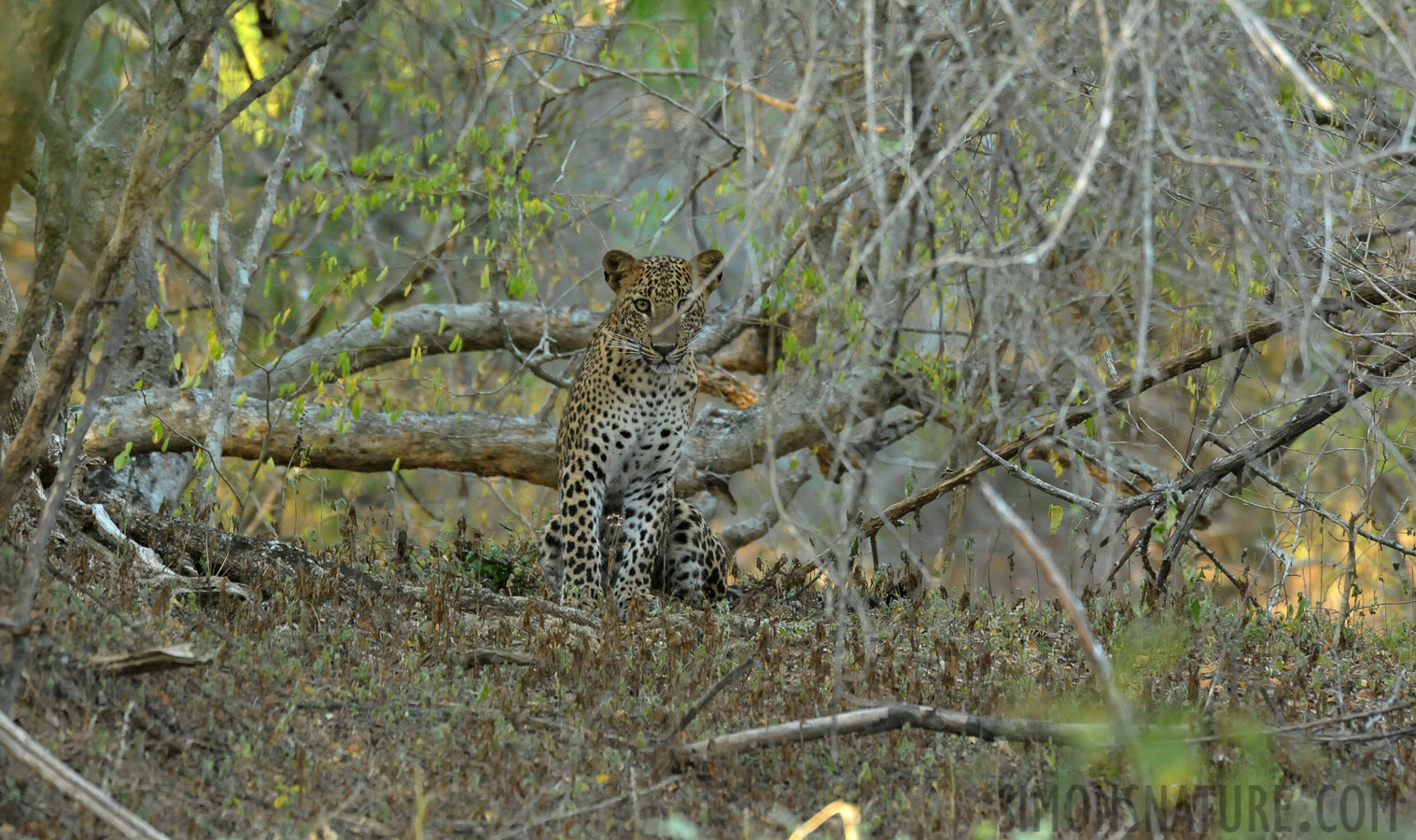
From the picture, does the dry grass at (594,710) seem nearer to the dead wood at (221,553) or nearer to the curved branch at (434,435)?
the dead wood at (221,553)

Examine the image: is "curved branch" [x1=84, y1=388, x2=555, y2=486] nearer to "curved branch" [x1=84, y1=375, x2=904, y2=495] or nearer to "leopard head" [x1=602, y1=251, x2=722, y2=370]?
"curved branch" [x1=84, y1=375, x2=904, y2=495]

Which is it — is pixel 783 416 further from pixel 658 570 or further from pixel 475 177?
pixel 475 177

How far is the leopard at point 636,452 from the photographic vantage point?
819 cm

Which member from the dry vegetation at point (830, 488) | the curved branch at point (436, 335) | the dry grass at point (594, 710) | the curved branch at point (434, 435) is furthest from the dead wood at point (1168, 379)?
the curved branch at point (436, 335)

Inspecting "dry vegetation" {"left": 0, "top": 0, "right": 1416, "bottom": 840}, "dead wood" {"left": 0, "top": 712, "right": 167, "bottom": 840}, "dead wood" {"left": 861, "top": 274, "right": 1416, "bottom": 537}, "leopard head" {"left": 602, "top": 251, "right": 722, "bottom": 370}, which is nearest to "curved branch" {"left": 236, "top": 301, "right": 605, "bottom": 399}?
"dry vegetation" {"left": 0, "top": 0, "right": 1416, "bottom": 840}

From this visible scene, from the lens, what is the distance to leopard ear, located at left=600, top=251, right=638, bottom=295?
28.1 feet

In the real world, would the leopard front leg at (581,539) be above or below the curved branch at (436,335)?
below


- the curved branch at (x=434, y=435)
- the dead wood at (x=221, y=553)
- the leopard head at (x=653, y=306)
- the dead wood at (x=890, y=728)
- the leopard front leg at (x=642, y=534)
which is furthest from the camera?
the curved branch at (x=434, y=435)

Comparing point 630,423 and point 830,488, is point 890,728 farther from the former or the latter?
point 630,423

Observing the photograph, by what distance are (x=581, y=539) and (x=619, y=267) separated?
186 centimetres

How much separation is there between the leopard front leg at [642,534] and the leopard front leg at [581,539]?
0.15 metres

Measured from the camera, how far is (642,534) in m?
8.30

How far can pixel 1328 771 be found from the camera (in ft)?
15.7

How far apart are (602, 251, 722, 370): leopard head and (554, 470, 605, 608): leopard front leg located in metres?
0.91
